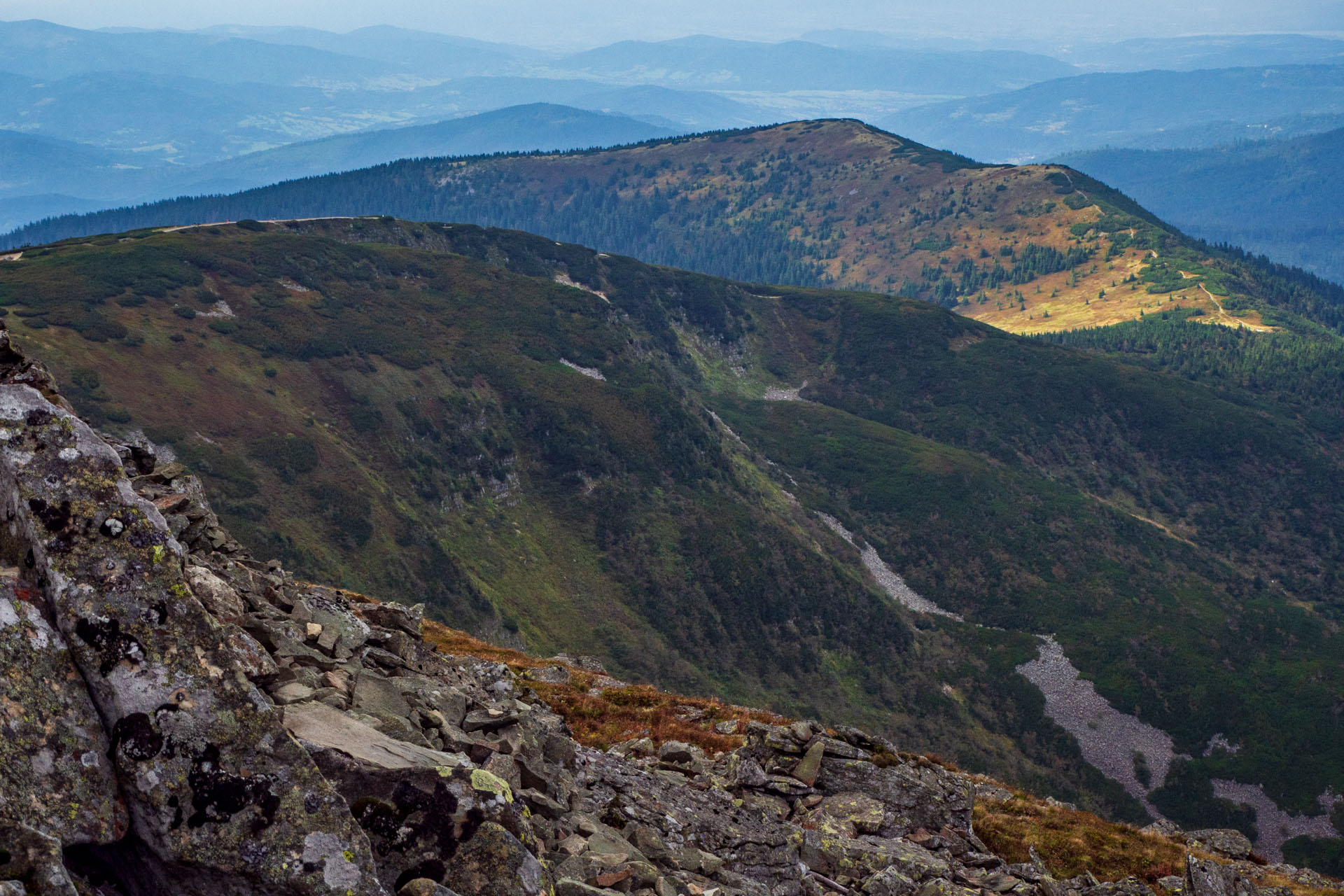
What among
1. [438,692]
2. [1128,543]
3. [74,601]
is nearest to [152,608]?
[74,601]

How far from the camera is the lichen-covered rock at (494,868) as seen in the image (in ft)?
35.3

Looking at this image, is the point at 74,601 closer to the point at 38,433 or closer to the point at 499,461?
the point at 38,433

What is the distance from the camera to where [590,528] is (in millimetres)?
111188

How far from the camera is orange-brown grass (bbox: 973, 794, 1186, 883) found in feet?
80.5

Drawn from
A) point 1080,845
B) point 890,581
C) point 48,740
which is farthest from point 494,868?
point 890,581

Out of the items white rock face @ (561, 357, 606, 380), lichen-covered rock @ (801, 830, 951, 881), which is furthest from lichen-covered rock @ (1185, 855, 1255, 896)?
white rock face @ (561, 357, 606, 380)

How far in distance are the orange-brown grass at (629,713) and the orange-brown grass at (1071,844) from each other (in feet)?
26.0

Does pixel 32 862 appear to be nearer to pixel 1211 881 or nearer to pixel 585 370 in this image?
pixel 1211 881

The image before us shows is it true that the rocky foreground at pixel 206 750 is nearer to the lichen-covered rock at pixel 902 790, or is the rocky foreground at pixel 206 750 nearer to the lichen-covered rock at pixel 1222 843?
the lichen-covered rock at pixel 902 790

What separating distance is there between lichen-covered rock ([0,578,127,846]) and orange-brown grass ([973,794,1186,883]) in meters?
21.8

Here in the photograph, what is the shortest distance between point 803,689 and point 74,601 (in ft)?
328

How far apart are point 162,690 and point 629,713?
78.1ft

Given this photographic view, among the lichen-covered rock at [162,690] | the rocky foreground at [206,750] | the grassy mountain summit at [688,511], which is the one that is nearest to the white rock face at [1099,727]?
the grassy mountain summit at [688,511]

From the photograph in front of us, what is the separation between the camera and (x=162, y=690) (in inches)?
388
